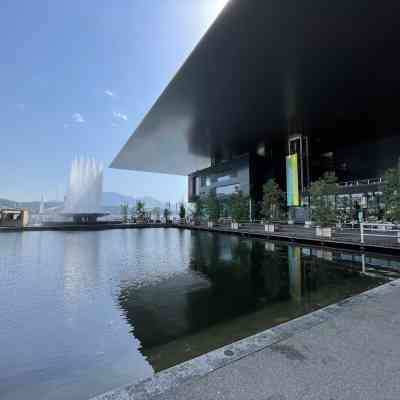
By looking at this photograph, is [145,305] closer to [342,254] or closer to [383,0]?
[342,254]

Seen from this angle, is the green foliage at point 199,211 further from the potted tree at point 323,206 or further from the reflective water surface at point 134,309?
the reflective water surface at point 134,309

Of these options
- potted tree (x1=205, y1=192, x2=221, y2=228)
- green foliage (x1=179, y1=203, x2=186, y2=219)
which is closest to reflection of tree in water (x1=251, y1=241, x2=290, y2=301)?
potted tree (x1=205, y1=192, x2=221, y2=228)

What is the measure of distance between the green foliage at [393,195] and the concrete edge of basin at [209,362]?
36.1 feet

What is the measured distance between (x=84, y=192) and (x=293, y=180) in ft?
103

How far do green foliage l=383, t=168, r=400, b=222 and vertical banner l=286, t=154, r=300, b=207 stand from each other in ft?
48.4

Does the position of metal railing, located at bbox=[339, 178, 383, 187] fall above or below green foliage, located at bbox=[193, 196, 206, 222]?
above

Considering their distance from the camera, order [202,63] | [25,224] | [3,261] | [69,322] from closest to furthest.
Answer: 1. [69,322]
2. [3,261]
3. [202,63]
4. [25,224]

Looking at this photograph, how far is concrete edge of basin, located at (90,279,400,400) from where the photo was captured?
79.0 inches

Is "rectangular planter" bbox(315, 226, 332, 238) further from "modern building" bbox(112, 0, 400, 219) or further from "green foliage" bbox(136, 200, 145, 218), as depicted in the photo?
"green foliage" bbox(136, 200, 145, 218)

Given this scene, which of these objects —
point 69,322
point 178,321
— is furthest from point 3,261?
point 178,321

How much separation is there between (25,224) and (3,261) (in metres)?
24.4

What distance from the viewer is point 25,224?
99.2 feet

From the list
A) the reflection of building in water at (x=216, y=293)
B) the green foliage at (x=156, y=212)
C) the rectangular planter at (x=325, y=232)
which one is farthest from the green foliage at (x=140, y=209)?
the reflection of building in water at (x=216, y=293)

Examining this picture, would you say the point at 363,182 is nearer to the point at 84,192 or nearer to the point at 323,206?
the point at 323,206
